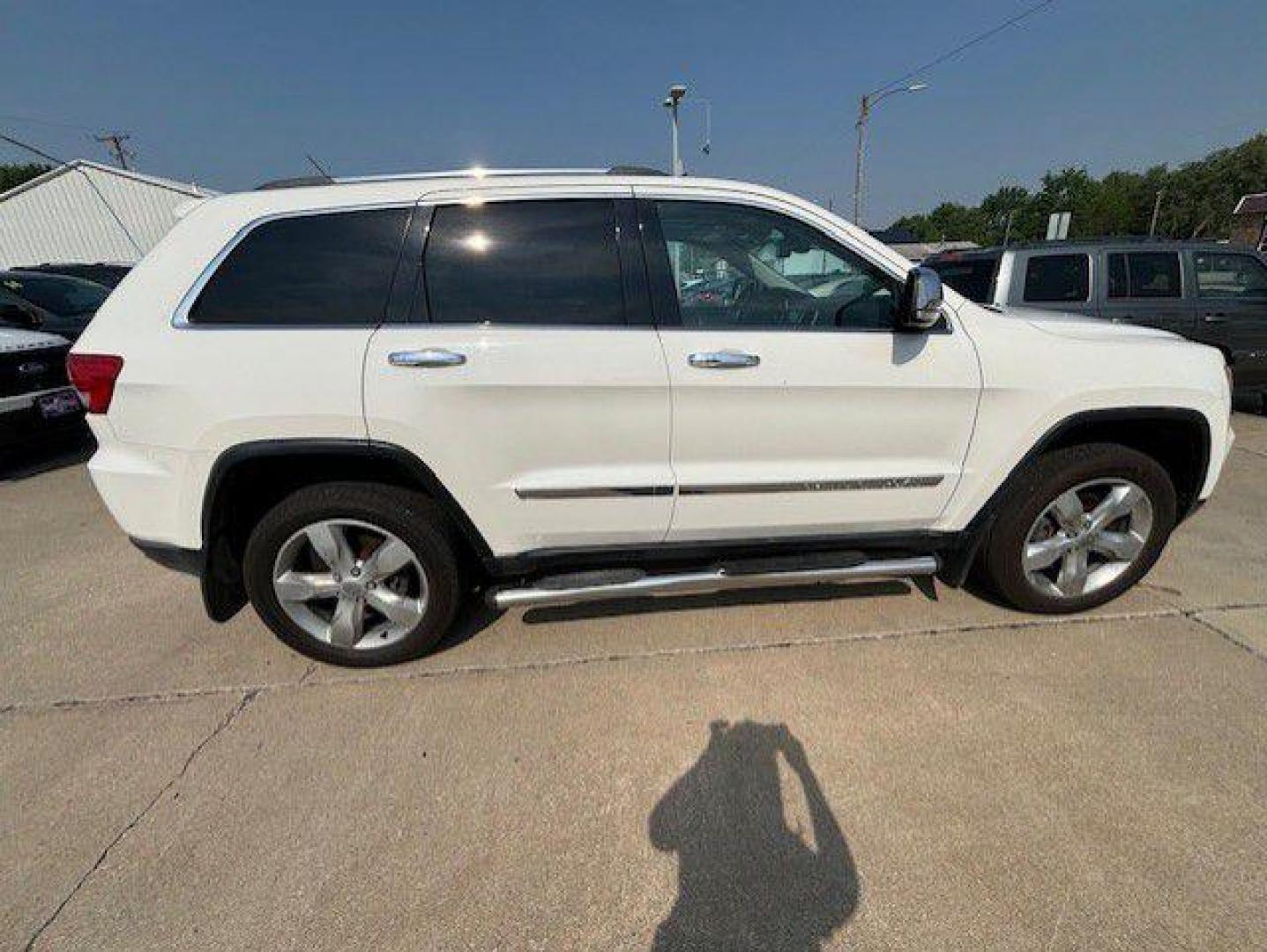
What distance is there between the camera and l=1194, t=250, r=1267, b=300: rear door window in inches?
219

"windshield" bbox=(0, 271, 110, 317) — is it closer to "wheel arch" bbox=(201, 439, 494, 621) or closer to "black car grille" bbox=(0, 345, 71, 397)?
"black car grille" bbox=(0, 345, 71, 397)

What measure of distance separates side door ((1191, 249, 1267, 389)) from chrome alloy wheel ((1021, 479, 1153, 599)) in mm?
4200

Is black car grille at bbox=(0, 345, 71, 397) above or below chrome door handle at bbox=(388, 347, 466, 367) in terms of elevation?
below

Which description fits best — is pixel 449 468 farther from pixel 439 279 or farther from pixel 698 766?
pixel 698 766

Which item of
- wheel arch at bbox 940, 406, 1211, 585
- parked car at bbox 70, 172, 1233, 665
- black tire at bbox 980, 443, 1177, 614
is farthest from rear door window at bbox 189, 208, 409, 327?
black tire at bbox 980, 443, 1177, 614

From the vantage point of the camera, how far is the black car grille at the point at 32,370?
471 cm

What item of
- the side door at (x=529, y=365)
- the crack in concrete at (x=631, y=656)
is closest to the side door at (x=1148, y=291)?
the crack in concrete at (x=631, y=656)

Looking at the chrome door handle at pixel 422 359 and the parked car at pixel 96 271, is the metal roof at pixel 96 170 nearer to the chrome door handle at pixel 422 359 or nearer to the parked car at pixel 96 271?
the parked car at pixel 96 271

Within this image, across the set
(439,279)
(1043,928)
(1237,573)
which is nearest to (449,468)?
(439,279)

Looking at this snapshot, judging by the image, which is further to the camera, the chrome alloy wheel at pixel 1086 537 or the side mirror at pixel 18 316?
the side mirror at pixel 18 316

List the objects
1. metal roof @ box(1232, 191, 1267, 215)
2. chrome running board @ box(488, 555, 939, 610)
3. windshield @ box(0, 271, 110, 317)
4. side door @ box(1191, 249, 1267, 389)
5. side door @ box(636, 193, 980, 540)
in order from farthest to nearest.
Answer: metal roof @ box(1232, 191, 1267, 215) < windshield @ box(0, 271, 110, 317) < side door @ box(1191, 249, 1267, 389) < chrome running board @ box(488, 555, 939, 610) < side door @ box(636, 193, 980, 540)

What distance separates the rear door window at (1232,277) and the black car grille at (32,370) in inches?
388

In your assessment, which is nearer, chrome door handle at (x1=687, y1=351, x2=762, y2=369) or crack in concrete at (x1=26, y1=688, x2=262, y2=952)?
crack in concrete at (x1=26, y1=688, x2=262, y2=952)

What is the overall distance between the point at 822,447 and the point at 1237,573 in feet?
8.56
